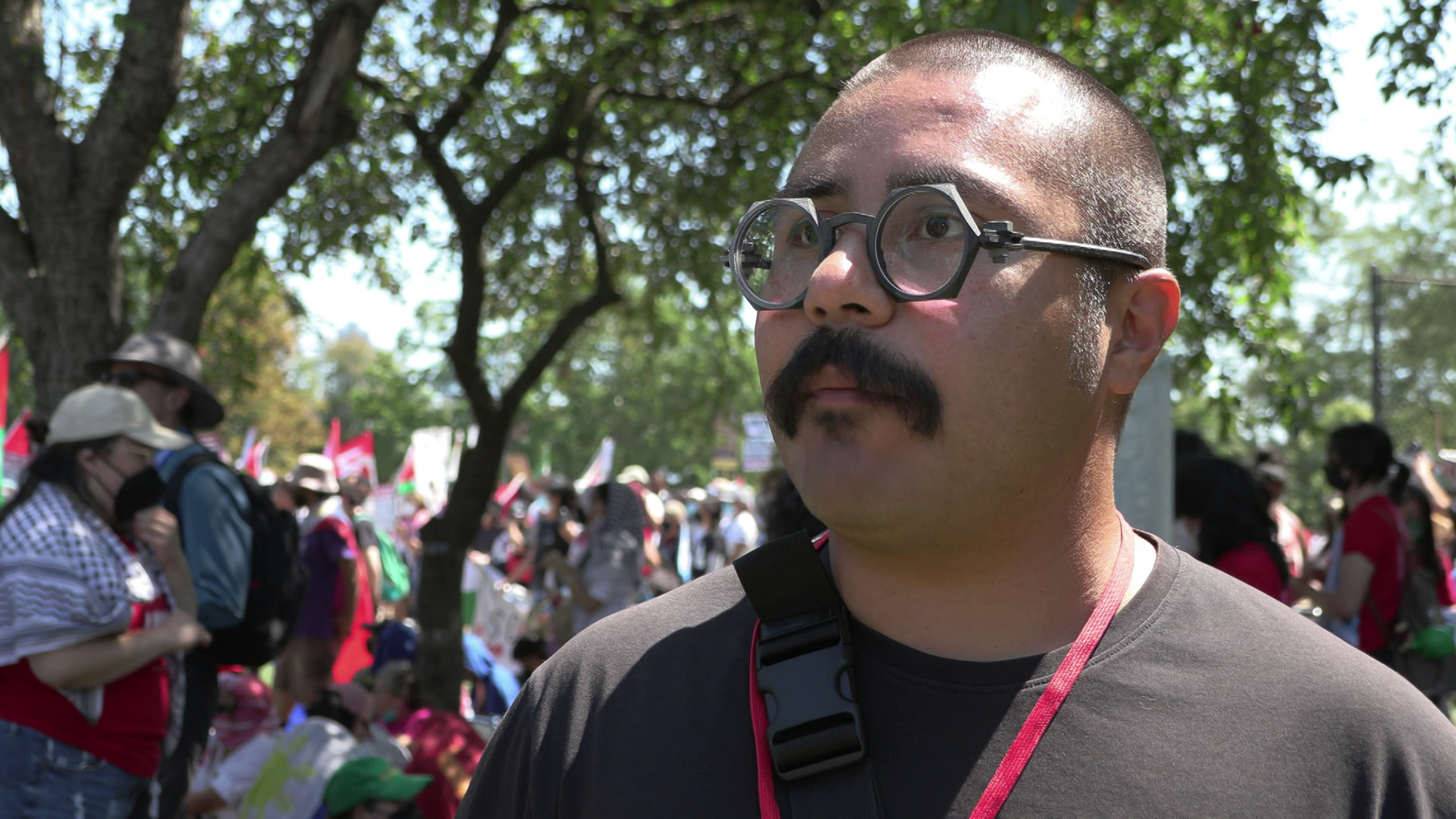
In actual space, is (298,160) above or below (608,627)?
above

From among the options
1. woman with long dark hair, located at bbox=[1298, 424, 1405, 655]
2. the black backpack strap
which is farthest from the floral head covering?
the black backpack strap

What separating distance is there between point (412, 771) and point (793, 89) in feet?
18.1

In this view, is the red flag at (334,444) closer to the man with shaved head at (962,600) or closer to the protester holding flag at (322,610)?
the protester holding flag at (322,610)

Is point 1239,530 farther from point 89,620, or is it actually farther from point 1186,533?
point 89,620

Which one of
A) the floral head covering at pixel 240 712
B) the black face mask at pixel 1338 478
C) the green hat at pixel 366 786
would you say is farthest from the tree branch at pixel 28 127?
the black face mask at pixel 1338 478

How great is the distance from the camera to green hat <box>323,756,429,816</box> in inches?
167

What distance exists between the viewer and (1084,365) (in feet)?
4.65

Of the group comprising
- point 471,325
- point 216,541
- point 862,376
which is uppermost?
point 471,325

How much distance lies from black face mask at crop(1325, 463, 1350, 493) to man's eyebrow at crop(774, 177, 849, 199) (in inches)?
199

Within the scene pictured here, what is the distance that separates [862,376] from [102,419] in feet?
11.0

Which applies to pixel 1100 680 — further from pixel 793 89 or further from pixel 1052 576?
pixel 793 89

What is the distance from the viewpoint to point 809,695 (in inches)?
52.0

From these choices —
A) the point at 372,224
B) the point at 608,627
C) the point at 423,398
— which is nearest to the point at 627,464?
the point at 423,398

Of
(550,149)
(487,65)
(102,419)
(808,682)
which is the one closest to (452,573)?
(550,149)
